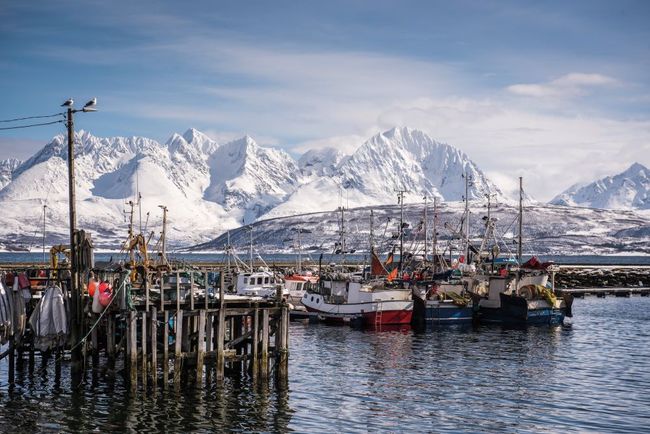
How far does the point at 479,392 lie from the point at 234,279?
4672 cm

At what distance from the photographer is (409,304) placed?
244 feet

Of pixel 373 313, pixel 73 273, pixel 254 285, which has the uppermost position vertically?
pixel 73 273

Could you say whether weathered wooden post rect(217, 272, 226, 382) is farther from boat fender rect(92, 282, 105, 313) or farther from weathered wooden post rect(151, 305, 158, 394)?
boat fender rect(92, 282, 105, 313)

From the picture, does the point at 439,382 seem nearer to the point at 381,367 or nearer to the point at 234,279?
the point at 381,367

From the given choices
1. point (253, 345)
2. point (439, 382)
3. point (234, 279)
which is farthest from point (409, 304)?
point (253, 345)

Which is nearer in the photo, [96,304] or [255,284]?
[96,304]

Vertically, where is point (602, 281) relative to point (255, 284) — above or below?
below

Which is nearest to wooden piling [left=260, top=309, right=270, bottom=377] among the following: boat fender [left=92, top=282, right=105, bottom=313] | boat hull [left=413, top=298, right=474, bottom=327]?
boat fender [left=92, top=282, right=105, bottom=313]

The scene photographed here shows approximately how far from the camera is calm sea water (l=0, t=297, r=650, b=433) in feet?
120

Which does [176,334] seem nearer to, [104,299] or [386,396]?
[104,299]

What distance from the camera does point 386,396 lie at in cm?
4312

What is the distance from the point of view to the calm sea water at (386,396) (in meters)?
36.7

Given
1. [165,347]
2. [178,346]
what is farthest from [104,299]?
[178,346]

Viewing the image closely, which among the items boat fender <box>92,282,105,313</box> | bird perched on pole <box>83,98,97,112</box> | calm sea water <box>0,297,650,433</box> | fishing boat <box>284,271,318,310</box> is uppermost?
bird perched on pole <box>83,98,97,112</box>
